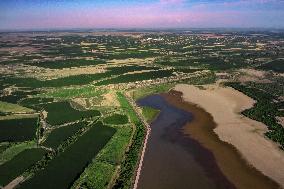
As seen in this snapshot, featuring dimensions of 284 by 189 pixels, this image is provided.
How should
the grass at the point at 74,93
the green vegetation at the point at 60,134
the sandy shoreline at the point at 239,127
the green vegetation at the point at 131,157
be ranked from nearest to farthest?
the green vegetation at the point at 131,157 < the sandy shoreline at the point at 239,127 < the green vegetation at the point at 60,134 < the grass at the point at 74,93

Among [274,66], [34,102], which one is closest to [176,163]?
[34,102]

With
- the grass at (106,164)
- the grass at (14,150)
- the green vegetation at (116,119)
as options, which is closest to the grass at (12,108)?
the green vegetation at (116,119)

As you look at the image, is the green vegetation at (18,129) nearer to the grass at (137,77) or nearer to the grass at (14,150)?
the grass at (14,150)

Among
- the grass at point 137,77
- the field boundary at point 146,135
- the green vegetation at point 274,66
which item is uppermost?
the green vegetation at point 274,66

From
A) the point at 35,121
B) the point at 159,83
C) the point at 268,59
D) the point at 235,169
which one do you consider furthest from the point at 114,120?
the point at 268,59

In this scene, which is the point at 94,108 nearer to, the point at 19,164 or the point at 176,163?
the point at 19,164

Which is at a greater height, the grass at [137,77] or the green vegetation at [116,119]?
the grass at [137,77]

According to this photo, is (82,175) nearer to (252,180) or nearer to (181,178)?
(181,178)

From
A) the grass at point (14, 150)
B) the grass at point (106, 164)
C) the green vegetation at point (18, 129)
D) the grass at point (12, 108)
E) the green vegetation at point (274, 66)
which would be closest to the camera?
the grass at point (106, 164)
